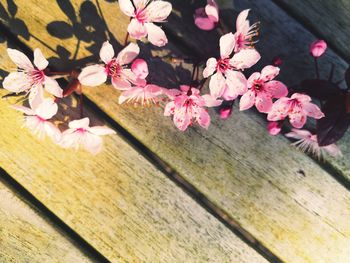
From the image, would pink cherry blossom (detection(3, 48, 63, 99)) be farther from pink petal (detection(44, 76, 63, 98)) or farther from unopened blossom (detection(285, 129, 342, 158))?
unopened blossom (detection(285, 129, 342, 158))

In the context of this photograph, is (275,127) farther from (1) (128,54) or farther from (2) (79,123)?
(2) (79,123)

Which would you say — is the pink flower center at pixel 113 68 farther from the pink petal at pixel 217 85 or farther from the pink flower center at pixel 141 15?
the pink petal at pixel 217 85

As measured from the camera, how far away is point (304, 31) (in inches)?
59.6

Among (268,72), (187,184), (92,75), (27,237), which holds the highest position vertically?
(268,72)

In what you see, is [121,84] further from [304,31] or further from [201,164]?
[304,31]

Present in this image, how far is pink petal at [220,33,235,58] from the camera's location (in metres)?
1.22

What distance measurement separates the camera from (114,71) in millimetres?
1344

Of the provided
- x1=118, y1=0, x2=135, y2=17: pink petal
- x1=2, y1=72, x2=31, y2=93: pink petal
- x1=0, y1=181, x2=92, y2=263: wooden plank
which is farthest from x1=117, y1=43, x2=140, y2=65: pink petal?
x1=0, y1=181, x2=92, y2=263: wooden plank

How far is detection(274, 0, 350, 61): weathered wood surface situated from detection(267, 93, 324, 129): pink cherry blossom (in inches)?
13.4

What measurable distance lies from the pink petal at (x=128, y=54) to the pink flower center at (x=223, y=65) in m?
0.27

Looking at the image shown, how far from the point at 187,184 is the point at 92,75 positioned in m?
0.54

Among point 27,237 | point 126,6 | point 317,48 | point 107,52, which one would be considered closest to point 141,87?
point 107,52

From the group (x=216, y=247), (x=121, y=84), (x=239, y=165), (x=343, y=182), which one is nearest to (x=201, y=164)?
(x=239, y=165)

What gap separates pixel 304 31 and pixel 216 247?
2.85 ft
